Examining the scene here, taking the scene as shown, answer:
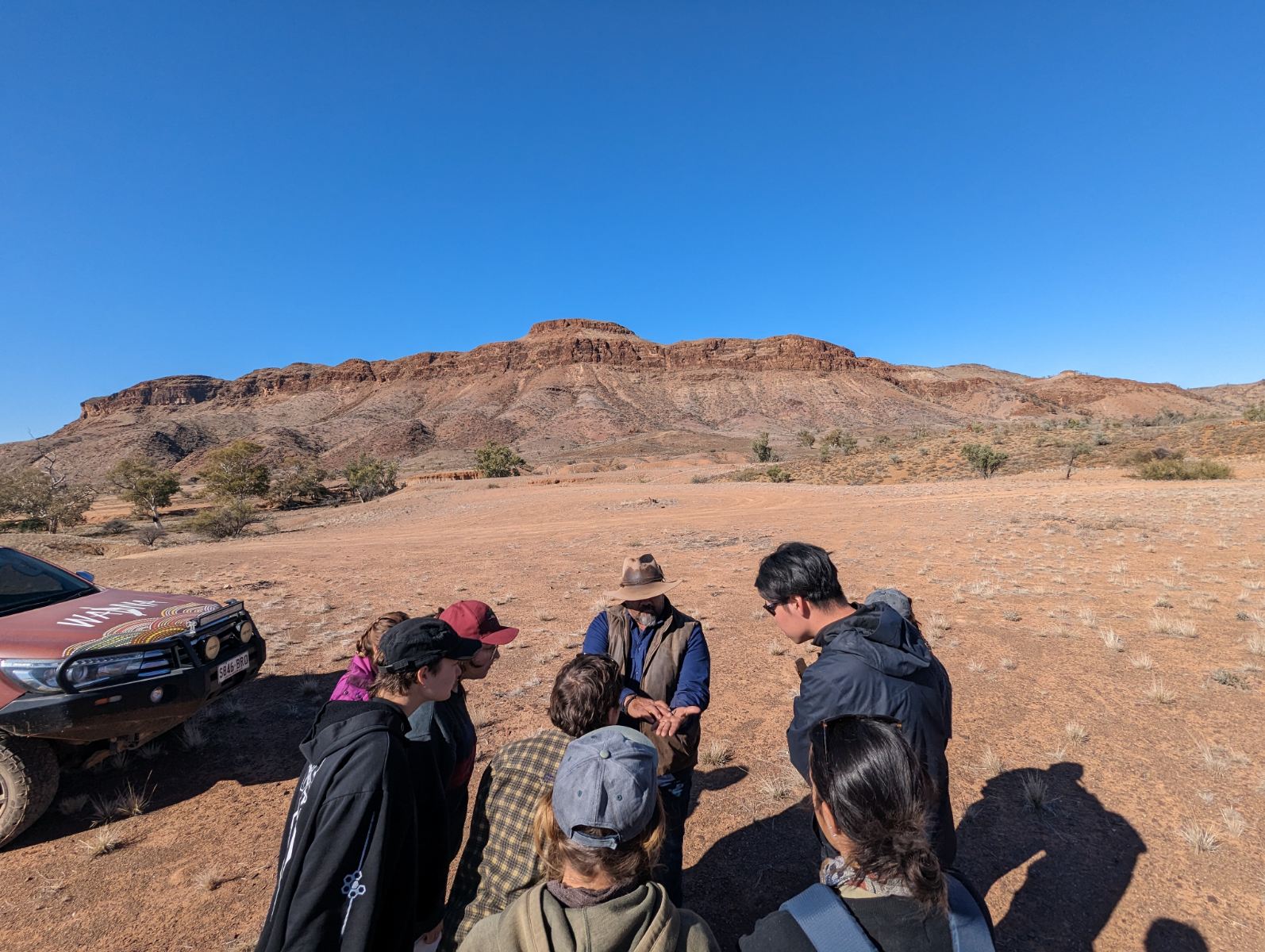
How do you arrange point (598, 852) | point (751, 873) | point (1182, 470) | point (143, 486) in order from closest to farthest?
point (598, 852), point (751, 873), point (1182, 470), point (143, 486)

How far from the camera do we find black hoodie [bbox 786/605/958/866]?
2031 millimetres

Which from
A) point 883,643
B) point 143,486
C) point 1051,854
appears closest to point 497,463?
point 143,486

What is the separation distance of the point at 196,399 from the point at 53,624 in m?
169

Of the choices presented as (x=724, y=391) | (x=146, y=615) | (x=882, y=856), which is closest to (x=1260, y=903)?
(x=882, y=856)

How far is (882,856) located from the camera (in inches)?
51.4

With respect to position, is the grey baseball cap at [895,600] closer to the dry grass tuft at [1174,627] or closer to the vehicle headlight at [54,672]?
the vehicle headlight at [54,672]

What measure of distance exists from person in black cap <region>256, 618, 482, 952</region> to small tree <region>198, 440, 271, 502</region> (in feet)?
153

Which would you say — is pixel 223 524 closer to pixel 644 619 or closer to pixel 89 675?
pixel 89 675

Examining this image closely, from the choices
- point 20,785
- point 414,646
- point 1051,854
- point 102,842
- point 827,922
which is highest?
point 414,646

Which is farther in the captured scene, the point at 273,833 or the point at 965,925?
the point at 273,833

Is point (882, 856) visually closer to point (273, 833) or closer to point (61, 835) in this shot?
point (273, 833)

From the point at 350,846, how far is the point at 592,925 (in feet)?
2.85

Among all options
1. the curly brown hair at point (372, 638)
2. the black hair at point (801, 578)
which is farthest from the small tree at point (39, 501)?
the black hair at point (801, 578)

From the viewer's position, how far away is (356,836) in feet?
5.63
